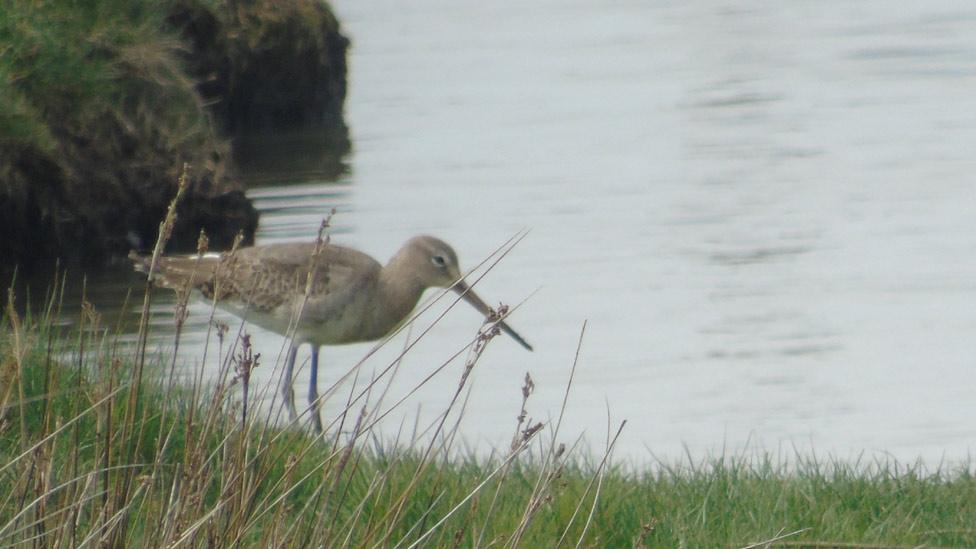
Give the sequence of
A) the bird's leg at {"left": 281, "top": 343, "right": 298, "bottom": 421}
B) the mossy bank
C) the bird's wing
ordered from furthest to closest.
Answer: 1. the mossy bank
2. the bird's wing
3. the bird's leg at {"left": 281, "top": 343, "right": 298, "bottom": 421}

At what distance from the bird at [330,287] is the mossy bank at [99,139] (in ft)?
5.75

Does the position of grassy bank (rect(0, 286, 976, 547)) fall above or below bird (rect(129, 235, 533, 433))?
above

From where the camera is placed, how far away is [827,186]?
12328mm

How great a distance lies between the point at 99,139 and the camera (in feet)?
36.0

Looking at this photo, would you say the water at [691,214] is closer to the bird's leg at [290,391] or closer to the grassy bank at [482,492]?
the bird's leg at [290,391]

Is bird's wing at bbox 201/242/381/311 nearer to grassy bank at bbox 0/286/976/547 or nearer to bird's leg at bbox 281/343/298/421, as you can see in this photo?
bird's leg at bbox 281/343/298/421

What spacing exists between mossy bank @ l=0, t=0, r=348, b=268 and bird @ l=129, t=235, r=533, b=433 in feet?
5.75

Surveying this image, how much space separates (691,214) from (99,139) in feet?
12.5

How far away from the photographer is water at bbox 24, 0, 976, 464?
801cm

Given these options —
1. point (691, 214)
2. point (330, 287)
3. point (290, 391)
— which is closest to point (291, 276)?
point (330, 287)

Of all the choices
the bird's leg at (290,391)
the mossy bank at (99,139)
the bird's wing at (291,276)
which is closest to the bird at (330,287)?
the bird's wing at (291,276)

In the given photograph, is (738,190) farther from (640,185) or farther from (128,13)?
(128,13)

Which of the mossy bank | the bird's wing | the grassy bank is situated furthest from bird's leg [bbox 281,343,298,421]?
the mossy bank

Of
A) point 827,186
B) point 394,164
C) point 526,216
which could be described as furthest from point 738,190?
point 394,164
